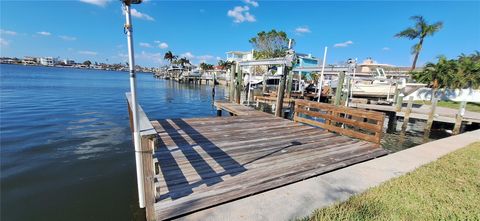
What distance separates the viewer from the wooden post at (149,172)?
2.60m

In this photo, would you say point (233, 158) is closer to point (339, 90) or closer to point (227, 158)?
point (227, 158)

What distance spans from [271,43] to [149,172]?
36029 mm

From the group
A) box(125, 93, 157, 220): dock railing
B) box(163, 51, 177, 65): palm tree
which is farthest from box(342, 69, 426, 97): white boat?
box(163, 51, 177, 65): palm tree

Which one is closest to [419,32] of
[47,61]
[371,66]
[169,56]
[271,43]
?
[371,66]

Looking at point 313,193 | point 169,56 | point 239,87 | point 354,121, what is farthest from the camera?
point 169,56

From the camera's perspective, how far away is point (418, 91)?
20.0m

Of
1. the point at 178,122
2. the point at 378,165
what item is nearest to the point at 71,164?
the point at 178,122

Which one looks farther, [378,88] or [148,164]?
[378,88]

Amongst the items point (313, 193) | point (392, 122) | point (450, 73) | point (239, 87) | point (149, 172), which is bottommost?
point (392, 122)

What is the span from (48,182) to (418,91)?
993 inches

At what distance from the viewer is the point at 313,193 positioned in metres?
3.18

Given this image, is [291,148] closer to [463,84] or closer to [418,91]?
[463,84]

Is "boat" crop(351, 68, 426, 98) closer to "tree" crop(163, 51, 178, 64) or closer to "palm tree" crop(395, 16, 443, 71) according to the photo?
"palm tree" crop(395, 16, 443, 71)

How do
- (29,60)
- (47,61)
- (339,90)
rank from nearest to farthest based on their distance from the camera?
(339,90)
(29,60)
(47,61)
